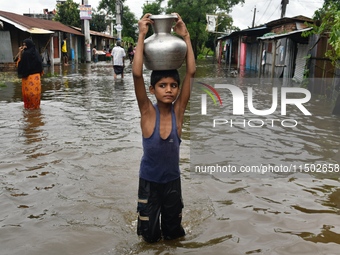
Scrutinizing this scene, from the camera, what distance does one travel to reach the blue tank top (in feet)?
9.18

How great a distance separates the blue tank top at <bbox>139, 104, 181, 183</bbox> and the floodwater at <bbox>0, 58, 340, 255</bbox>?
2.13 feet

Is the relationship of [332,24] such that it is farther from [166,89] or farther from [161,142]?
[161,142]

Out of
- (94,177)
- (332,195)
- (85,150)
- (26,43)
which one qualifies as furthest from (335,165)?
(26,43)

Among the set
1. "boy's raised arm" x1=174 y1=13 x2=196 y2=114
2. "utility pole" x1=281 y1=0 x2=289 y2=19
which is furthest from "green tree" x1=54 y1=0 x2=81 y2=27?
"boy's raised arm" x1=174 y1=13 x2=196 y2=114

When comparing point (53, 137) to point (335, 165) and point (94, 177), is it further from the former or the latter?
point (335, 165)

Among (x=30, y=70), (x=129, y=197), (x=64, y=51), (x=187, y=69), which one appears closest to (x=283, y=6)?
(x=64, y=51)

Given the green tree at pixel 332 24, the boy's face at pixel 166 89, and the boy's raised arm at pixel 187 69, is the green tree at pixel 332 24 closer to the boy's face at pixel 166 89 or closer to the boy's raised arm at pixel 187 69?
the boy's raised arm at pixel 187 69

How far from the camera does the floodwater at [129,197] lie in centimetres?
312

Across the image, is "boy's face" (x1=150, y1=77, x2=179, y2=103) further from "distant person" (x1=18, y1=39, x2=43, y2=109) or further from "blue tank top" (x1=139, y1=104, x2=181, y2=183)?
"distant person" (x1=18, y1=39, x2=43, y2=109)

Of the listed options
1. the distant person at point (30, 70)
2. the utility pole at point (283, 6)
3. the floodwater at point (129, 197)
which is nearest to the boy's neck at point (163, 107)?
the floodwater at point (129, 197)

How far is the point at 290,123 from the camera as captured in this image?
25.4 ft

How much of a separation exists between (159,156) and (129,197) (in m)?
1.44

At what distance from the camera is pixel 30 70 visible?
8438 millimetres

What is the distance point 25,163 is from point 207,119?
4.24 m
